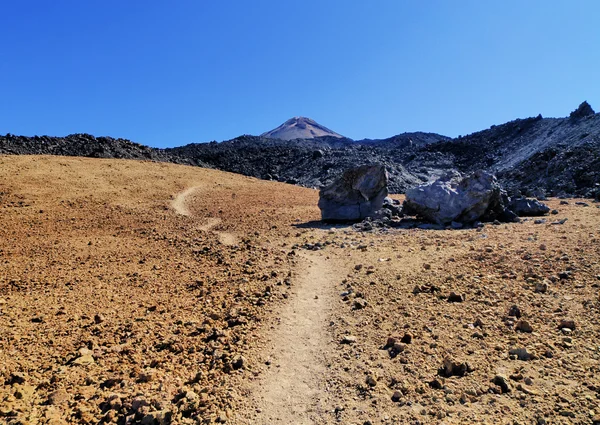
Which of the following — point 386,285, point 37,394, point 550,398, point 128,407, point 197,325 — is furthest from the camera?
point 386,285

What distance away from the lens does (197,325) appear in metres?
6.49

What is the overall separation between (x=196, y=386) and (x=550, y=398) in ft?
12.3

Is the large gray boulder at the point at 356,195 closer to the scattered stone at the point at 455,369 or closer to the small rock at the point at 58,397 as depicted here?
the scattered stone at the point at 455,369

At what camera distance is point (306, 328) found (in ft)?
20.9

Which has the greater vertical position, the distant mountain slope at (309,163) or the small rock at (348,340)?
the distant mountain slope at (309,163)

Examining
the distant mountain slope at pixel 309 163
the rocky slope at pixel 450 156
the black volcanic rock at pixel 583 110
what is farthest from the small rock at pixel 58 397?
the black volcanic rock at pixel 583 110

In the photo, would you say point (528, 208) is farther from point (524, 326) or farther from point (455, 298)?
point (524, 326)

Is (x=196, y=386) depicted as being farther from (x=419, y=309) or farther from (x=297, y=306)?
(x=419, y=309)

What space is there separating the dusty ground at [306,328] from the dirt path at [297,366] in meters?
0.02

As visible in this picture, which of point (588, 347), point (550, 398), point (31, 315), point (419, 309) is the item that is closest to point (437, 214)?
point (419, 309)

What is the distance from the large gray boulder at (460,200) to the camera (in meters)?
13.8

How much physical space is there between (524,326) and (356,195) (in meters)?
10.8

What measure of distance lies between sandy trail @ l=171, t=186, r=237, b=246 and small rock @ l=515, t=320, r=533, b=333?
825cm

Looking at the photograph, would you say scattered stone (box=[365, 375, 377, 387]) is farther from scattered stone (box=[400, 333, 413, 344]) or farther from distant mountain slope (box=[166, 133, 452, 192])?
distant mountain slope (box=[166, 133, 452, 192])
